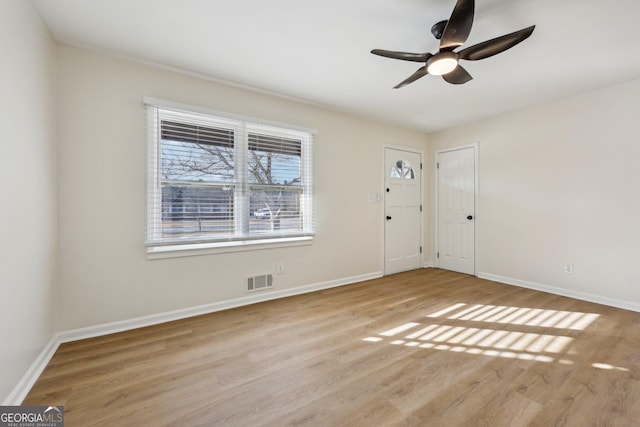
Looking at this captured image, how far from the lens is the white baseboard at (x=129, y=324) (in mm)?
1636

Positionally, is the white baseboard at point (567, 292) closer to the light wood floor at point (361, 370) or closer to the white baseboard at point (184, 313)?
the light wood floor at point (361, 370)

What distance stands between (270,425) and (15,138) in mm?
2209

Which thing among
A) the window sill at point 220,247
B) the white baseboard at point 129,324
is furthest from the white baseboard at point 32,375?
the window sill at point 220,247

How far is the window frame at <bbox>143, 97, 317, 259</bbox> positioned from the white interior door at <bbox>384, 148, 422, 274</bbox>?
5.09ft

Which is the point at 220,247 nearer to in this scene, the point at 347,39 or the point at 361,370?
the point at 361,370

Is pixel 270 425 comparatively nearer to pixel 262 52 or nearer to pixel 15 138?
pixel 15 138

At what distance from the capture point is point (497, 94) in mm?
3262

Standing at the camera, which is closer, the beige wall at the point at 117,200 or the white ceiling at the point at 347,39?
the white ceiling at the point at 347,39

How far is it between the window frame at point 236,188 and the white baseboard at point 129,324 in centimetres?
59

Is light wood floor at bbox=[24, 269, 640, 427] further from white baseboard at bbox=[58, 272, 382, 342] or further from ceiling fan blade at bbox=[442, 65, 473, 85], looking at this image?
ceiling fan blade at bbox=[442, 65, 473, 85]

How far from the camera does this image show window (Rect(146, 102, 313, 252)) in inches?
104

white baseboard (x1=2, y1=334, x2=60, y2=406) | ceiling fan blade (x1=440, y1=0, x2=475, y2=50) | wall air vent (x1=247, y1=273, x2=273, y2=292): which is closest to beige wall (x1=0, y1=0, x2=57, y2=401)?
white baseboard (x1=2, y1=334, x2=60, y2=406)

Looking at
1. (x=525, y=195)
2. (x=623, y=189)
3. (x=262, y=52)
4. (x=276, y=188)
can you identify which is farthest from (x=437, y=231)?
(x=262, y=52)

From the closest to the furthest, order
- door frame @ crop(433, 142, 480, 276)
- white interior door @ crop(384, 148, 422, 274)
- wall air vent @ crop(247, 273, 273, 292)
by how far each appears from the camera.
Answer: wall air vent @ crop(247, 273, 273, 292) < door frame @ crop(433, 142, 480, 276) < white interior door @ crop(384, 148, 422, 274)
